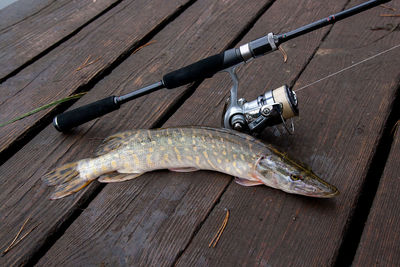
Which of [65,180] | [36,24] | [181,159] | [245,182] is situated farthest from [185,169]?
[36,24]

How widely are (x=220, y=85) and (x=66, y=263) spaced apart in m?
1.63

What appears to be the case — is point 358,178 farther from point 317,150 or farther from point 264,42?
point 264,42

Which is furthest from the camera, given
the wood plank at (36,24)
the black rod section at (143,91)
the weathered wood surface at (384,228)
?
the wood plank at (36,24)

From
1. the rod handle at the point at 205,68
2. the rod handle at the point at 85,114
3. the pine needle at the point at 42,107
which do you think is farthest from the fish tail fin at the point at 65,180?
the rod handle at the point at 205,68

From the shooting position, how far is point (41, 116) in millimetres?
2738

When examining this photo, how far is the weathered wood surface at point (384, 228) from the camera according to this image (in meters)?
1.68

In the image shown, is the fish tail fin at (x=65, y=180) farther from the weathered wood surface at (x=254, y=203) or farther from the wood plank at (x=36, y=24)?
the wood plank at (x=36, y=24)

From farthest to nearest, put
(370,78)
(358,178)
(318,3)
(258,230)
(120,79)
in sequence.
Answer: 1. (318,3)
2. (120,79)
3. (370,78)
4. (358,178)
5. (258,230)

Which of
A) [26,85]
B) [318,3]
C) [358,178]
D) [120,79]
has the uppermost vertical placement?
[26,85]

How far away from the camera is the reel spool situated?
205 centimetres

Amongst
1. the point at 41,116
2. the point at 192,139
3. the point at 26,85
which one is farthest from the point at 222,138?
the point at 26,85

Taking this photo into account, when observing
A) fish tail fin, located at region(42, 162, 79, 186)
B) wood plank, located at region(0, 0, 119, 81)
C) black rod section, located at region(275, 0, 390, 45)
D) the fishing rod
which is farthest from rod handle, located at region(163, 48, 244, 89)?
wood plank, located at region(0, 0, 119, 81)

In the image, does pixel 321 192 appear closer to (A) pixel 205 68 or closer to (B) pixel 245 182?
(B) pixel 245 182

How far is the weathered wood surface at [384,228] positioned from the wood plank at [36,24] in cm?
304
